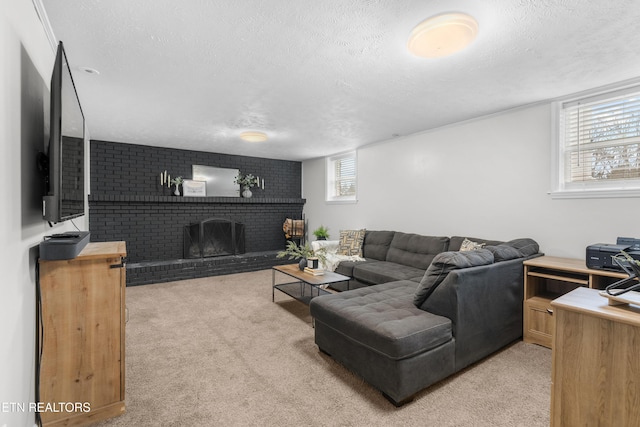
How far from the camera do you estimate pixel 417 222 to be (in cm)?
458

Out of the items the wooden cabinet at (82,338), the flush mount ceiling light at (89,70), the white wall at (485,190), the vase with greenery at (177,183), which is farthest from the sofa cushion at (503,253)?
the vase with greenery at (177,183)

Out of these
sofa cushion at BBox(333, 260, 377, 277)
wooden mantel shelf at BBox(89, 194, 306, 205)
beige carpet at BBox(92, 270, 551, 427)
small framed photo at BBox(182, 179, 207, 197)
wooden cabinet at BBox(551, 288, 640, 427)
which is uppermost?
small framed photo at BBox(182, 179, 207, 197)

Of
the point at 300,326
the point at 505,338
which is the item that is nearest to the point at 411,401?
the point at 505,338

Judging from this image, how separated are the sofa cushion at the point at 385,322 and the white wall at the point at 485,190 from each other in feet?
5.92

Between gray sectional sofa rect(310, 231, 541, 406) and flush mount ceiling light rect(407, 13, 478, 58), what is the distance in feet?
4.60

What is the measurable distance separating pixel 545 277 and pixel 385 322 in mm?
1721

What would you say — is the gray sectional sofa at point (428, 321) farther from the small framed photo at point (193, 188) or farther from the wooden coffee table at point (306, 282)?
the small framed photo at point (193, 188)

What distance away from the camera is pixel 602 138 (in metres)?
2.89

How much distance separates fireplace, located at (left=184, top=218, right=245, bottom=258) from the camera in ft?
18.8

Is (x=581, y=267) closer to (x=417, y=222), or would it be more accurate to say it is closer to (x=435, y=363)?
(x=435, y=363)

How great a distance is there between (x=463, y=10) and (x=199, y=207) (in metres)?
A: 5.28

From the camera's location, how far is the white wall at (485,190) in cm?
297

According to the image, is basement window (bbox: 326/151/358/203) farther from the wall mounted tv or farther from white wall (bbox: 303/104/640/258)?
the wall mounted tv

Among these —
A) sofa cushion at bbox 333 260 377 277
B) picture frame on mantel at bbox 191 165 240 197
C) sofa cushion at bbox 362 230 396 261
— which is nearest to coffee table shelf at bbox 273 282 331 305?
sofa cushion at bbox 333 260 377 277
